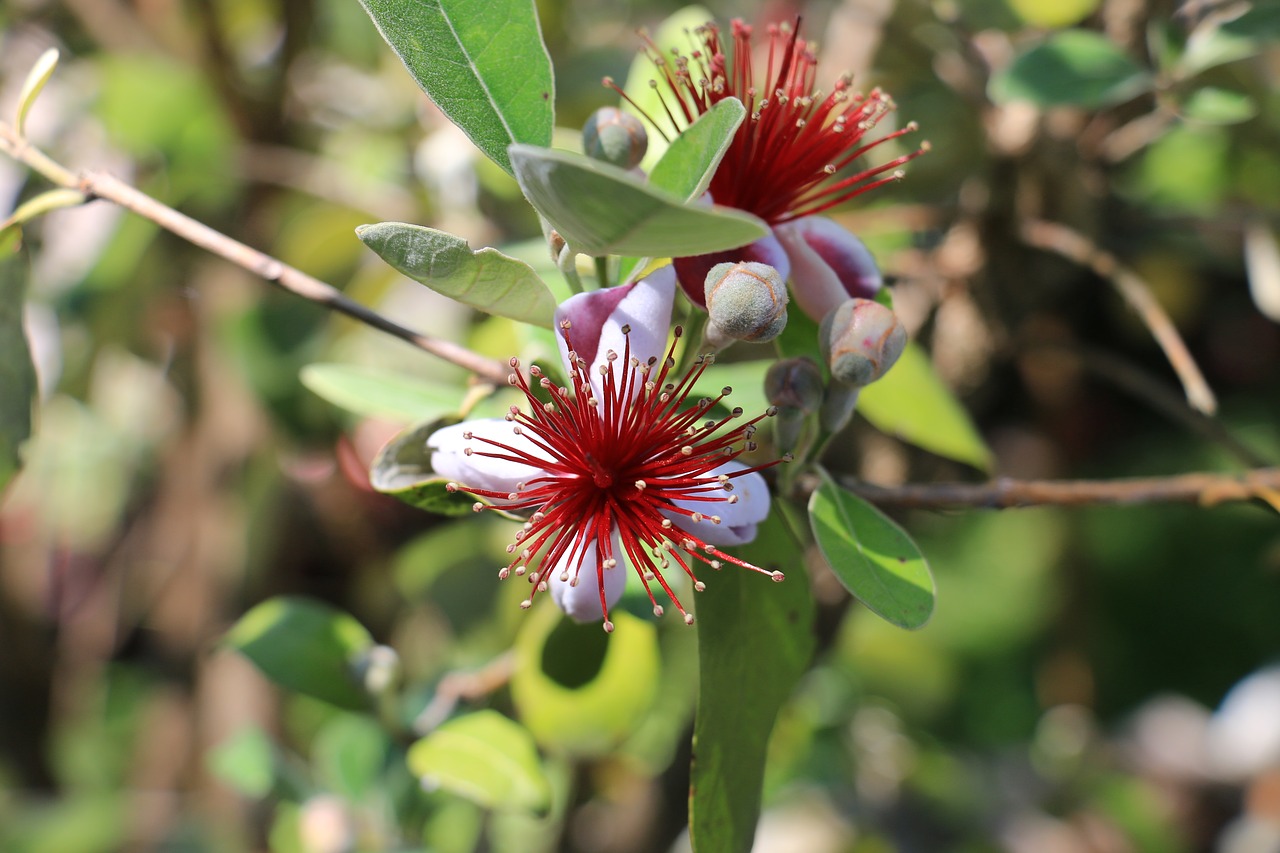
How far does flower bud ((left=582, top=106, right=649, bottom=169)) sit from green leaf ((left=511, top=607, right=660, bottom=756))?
1.21ft

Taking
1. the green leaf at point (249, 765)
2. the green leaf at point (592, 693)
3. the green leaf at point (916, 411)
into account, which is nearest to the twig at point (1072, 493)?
the green leaf at point (916, 411)

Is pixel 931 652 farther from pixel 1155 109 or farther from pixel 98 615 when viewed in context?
pixel 98 615

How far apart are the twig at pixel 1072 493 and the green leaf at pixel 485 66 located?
0.93ft

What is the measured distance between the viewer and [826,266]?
578 mm

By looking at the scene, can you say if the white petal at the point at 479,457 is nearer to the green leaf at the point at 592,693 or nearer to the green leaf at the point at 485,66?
the green leaf at the point at 485,66

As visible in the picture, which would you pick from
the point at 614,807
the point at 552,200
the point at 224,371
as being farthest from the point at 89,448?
the point at 552,200

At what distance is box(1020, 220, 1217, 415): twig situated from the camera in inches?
32.4

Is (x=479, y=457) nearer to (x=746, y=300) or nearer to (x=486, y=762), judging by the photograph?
(x=746, y=300)

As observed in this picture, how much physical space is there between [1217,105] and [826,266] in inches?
20.5

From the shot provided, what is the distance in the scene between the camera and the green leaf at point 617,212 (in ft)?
1.29

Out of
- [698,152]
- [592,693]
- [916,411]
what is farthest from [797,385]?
[592,693]

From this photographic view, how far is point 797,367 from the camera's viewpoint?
55 cm

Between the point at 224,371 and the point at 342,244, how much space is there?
17.4 inches

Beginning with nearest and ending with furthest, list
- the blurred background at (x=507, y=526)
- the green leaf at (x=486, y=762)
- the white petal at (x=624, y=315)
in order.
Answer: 1. the white petal at (x=624, y=315)
2. the green leaf at (x=486, y=762)
3. the blurred background at (x=507, y=526)
